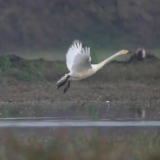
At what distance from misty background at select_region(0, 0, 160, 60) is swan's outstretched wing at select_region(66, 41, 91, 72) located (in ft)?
24.4

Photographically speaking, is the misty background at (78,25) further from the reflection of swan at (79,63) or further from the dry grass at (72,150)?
the dry grass at (72,150)

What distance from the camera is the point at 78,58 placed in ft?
49.0

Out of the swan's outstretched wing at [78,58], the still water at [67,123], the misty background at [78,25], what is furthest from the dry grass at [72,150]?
the misty background at [78,25]

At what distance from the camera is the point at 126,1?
77.9 feet

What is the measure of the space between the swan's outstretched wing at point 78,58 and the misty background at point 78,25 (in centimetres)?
744

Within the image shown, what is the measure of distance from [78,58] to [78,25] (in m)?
8.39

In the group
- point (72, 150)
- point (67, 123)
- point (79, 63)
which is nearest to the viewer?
point (72, 150)

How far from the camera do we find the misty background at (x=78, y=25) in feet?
75.3

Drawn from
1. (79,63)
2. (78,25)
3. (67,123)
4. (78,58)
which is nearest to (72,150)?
(67,123)

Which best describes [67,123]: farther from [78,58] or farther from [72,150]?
[72,150]

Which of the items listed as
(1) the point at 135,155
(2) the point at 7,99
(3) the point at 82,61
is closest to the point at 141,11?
(2) the point at 7,99

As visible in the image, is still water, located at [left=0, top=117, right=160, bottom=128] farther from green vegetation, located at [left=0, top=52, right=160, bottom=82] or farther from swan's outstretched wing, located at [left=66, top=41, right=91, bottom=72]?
green vegetation, located at [left=0, top=52, right=160, bottom=82]

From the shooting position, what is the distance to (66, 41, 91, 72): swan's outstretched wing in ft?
48.5

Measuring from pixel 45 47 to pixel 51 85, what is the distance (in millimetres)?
3418
